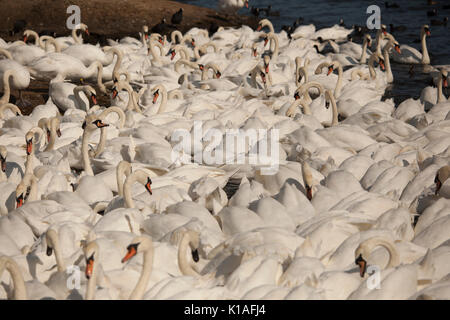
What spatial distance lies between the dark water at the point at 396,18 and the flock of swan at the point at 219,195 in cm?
175

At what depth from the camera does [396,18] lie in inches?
913

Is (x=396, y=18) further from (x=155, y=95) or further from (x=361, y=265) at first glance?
(x=361, y=265)

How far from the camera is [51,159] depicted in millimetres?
9461

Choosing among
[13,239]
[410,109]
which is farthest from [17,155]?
[410,109]

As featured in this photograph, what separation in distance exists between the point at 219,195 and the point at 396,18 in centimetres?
1707

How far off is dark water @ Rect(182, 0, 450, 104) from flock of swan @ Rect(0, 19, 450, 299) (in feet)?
5.74

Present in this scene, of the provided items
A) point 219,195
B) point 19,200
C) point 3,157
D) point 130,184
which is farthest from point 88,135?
point 219,195

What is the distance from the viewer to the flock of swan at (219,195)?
19.7 ft

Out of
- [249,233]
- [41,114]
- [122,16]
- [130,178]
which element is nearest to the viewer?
[249,233]

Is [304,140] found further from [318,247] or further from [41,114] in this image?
[41,114]

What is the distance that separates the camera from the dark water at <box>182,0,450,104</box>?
15359mm

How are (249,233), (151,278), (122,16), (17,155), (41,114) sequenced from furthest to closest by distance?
(122,16) → (41,114) → (17,155) → (249,233) → (151,278)

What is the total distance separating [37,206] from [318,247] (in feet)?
10.3

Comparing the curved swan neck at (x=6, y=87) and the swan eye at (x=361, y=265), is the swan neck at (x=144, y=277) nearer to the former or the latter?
the swan eye at (x=361, y=265)
